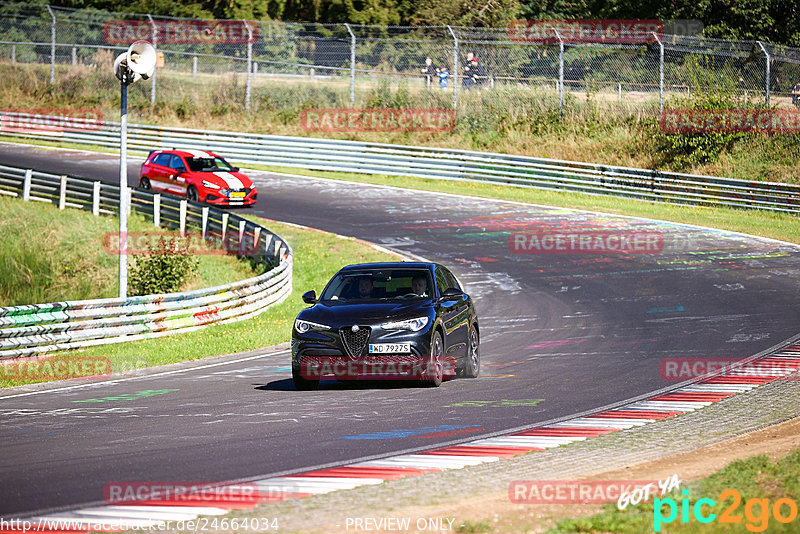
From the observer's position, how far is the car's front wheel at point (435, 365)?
12122 mm

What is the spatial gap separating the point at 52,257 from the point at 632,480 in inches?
849

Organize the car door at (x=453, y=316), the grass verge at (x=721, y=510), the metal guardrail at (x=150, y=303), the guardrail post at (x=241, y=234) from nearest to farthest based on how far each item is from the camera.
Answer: the grass verge at (x=721, y=510), the car door at (x=453, y=316), the metal guardrail at (x=150, y=303), the guardrail post at (x=241, y=234)

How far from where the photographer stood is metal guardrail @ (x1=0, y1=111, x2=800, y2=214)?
33.5 metres

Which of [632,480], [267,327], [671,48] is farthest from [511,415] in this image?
[671,48]

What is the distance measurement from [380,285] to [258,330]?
684 centimetres

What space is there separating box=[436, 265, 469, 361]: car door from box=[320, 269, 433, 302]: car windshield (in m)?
0.27

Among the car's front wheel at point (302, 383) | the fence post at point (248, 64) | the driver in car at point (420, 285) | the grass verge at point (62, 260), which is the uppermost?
the fence post at point (248, 64)

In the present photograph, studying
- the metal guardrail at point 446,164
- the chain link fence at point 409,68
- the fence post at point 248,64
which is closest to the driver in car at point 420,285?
the metal guardrail at point 446,164

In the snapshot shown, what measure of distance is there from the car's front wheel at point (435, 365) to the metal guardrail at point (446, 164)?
2243 centimetres

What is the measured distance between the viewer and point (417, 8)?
62688mm

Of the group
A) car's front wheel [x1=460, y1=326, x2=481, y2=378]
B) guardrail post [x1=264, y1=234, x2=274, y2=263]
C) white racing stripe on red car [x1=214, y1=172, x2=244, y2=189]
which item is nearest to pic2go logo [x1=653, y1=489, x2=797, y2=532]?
car's front wheel [x1=460, y1=326, x2=481, y2=378]

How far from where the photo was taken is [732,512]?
6.28 m

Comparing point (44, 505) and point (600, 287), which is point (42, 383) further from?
point (600, 287)

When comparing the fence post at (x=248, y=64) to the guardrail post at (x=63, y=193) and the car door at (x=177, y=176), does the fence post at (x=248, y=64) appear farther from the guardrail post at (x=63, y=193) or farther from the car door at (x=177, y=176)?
the guardrail post at (x=63, y=193)
